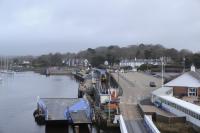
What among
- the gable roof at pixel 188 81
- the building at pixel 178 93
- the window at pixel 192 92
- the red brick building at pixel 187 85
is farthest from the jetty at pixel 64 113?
the window at pixel 192 92

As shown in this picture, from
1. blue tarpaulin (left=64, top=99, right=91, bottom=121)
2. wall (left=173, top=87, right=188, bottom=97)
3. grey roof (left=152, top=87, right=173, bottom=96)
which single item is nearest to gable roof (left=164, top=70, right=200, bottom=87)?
wall (left=173, top=87, right=188, bottom=97)

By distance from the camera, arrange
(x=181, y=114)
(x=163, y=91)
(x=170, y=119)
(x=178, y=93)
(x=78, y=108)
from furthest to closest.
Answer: (x=178, y=93)
(x=163, y=91)
(x=78, y=108)
(x=181, y=114)
(x=170, y=119)

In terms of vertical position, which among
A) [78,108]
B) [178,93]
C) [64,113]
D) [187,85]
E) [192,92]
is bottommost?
[64,113]

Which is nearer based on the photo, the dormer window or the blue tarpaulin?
the blue tarpaulin

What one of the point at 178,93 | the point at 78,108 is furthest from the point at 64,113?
the point at 178,93

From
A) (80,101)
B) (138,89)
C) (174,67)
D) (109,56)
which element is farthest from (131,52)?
(80,101)

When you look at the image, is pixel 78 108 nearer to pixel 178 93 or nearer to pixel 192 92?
pixel 178 93

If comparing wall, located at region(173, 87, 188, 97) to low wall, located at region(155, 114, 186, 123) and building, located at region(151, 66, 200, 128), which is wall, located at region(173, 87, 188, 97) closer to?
building, located at region(151, 66, 200, 128)

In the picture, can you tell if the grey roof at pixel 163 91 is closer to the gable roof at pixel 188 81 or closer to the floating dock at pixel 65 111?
the gable roof at pixel 188 81

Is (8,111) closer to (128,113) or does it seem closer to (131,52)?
(128,113)

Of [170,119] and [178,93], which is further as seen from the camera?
[178,93]

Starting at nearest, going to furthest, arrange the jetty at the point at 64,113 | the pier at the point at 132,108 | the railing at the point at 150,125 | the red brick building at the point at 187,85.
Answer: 1. the railing at the point at 150,125
2. the pier at the point at 132,108
3. the jetty at the point at 64,113
4. the red brick building at the point at 187,85

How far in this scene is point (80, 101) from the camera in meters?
41.7

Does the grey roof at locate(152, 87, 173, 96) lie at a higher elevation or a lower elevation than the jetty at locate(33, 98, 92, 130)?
higher
